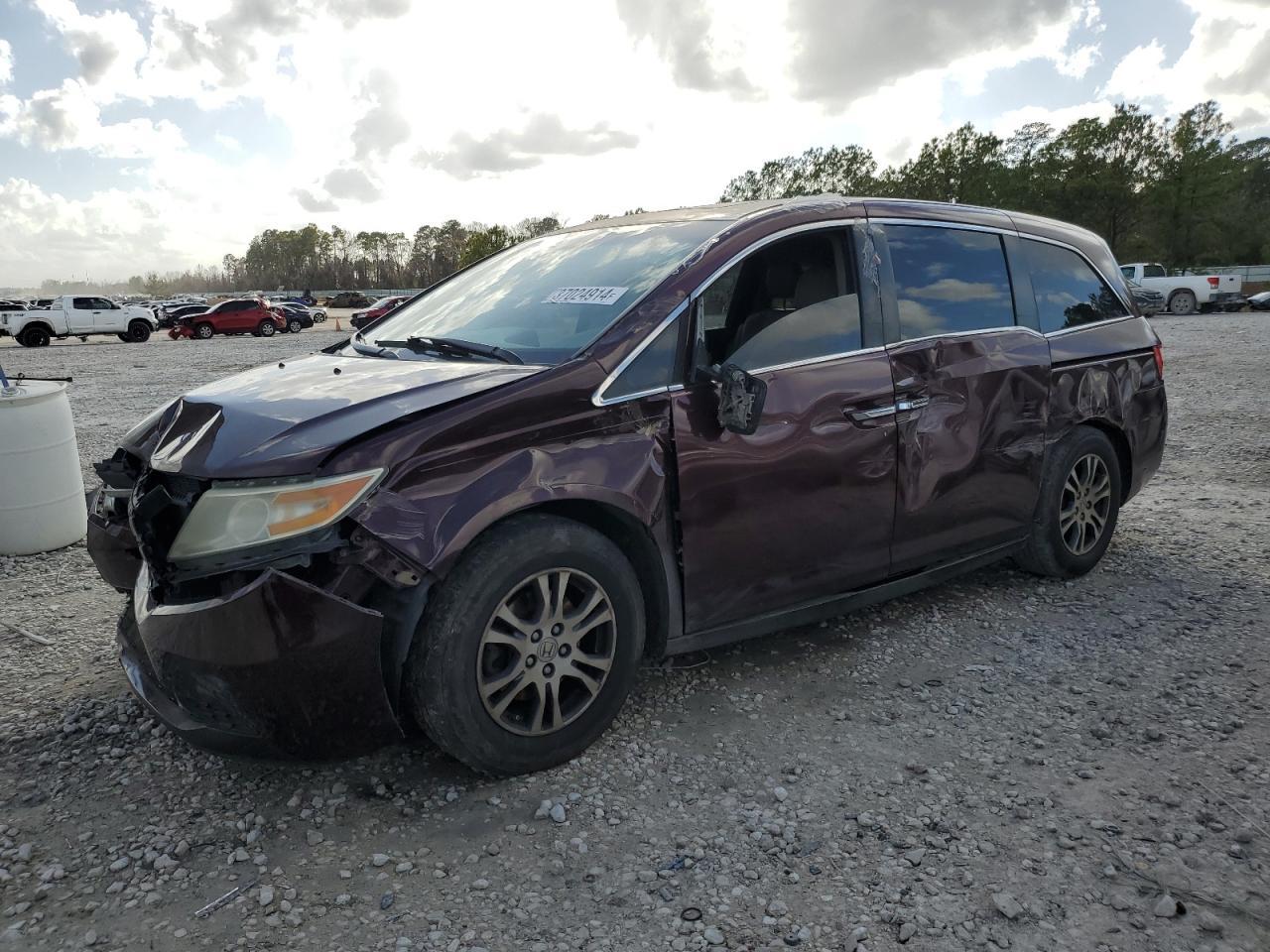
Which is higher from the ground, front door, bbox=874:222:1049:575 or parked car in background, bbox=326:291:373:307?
parked car in background, bbox=326:291:373:307

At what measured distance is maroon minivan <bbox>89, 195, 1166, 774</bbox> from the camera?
Result: 8.24 ft

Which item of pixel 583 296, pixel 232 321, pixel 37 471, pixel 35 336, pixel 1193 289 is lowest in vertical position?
pixel 37 471

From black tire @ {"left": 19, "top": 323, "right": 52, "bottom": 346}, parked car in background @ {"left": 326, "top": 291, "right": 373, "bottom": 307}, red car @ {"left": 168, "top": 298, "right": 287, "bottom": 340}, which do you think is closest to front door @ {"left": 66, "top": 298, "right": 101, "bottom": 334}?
black tire @ {"left": 19, "top": 323, "right": 52, "bottom": 346}

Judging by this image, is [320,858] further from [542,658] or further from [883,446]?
[883,446]

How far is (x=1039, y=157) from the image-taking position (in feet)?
163

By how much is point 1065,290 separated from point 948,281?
38.9 inches

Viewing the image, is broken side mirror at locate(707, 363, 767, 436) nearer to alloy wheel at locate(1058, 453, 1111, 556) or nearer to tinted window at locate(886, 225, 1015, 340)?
tinted window at locate(886, 225, 1015, 340)

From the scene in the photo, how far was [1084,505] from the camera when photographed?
183 inches

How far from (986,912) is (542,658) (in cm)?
137

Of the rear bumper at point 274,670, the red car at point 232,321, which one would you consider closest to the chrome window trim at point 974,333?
the rear bumper at point 274,670

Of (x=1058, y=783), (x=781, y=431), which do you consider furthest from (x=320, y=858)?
(x=1058, y=783)

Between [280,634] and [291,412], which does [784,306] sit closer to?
[291,412]

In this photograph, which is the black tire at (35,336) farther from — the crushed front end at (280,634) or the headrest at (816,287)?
the headrest at (816,287)

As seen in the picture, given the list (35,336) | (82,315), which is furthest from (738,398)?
(82,315)
